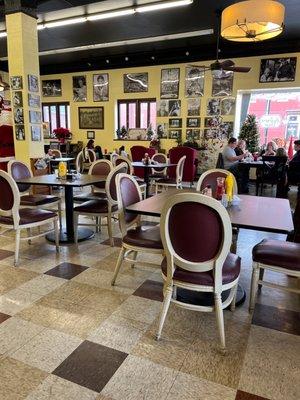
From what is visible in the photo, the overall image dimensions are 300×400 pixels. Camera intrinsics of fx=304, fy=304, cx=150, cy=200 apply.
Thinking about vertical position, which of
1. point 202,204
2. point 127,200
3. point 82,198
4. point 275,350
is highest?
point 202,204

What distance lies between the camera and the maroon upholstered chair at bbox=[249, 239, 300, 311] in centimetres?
207

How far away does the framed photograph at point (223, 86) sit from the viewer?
346 inches

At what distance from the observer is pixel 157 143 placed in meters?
9.67

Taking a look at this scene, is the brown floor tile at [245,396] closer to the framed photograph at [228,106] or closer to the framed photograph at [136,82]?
the framed photograph at [228,106]

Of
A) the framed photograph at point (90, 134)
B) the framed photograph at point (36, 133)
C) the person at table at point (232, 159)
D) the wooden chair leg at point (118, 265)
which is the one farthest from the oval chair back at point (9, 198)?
the framed photograph at point (90, 134)

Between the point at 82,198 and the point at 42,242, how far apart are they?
84cm

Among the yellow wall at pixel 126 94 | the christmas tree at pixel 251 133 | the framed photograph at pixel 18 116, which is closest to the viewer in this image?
the framed photograph at pixel 18 116

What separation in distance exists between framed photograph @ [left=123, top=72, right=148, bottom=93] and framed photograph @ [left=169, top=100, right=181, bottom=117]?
1.00m

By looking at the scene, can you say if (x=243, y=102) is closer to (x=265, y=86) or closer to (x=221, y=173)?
(x=265, y=86)

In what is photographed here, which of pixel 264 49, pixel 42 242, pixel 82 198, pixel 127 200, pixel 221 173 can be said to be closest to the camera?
pixel 127 200

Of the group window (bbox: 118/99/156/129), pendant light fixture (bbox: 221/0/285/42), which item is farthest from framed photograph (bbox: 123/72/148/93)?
pendant light fixture (bbox: 221/0/285/42)

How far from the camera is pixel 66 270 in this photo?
2.99m

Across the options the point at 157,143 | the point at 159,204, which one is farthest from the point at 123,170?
the point at 157,143

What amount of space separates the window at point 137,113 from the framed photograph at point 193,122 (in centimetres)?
117
